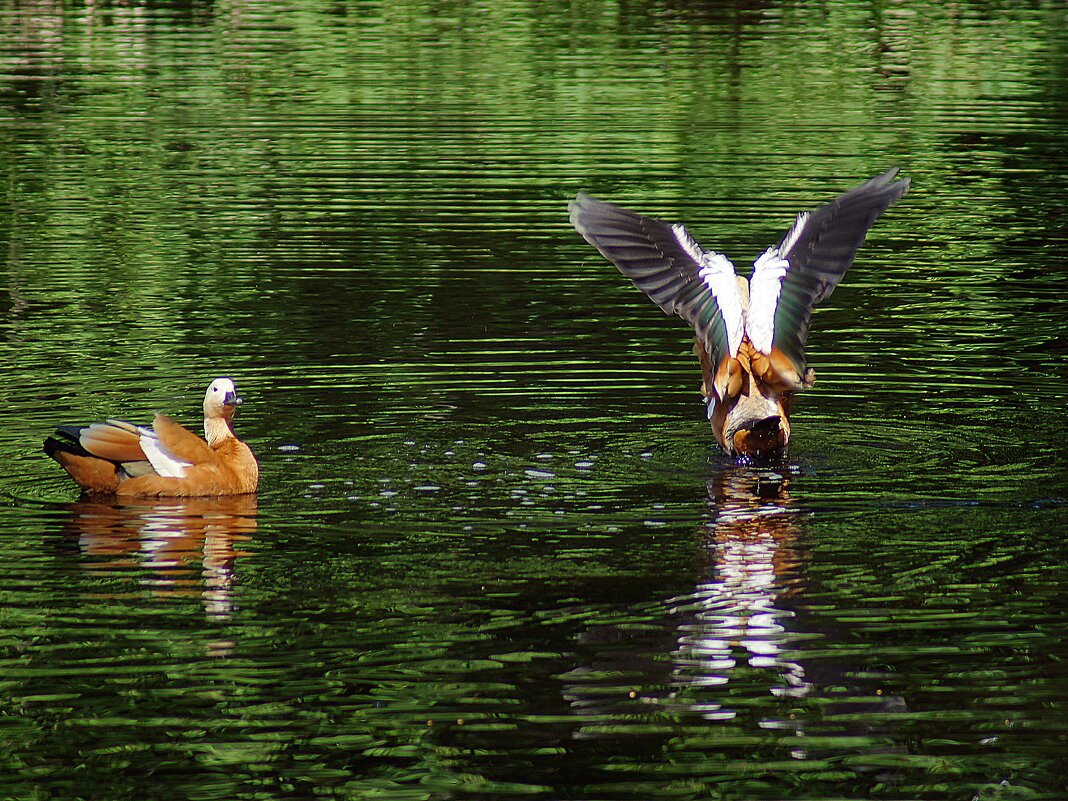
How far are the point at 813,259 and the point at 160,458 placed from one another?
4133 mm

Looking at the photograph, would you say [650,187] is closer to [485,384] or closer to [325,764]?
[485,384]

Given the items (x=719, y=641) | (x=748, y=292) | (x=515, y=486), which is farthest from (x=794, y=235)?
(x=719, y=641)

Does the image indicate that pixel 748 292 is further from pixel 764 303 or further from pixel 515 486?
pixel 515 486

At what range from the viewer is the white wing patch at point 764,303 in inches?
433

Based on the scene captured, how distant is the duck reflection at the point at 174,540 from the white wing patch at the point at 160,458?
16cm

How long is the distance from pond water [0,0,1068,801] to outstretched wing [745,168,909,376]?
2.22 ft

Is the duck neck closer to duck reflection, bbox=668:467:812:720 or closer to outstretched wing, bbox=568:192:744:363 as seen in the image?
outstretched wing, bbox=568:192:744:363

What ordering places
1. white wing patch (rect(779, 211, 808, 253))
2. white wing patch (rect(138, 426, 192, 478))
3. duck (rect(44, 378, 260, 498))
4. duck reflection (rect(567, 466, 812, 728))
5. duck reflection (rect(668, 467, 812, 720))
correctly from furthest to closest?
1. white wing patch (rect(779, 211, 808, 253))
2. white wing patch (rect(138, 426, 192, 478))
3. duck (rect(44, 378, 260, 498))
4. duck reflection (rect(668, 467, 812, 720))
5. duck reflection (rect(567, 466, 812, 728))

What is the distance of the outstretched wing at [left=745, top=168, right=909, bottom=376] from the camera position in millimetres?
11453

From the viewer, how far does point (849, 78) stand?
30.9 metres

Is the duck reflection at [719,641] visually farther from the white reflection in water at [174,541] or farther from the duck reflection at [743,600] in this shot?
the white reflection in water at [174,541]

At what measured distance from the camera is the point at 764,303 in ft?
36.2

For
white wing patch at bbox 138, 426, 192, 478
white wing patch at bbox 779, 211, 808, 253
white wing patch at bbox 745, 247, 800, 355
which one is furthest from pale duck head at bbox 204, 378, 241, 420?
white wing patch at bbox 779, 211, 808, 253

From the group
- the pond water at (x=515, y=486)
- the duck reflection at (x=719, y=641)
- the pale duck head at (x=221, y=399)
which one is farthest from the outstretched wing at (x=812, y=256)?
the pale duck head at (x=221, y=399)
